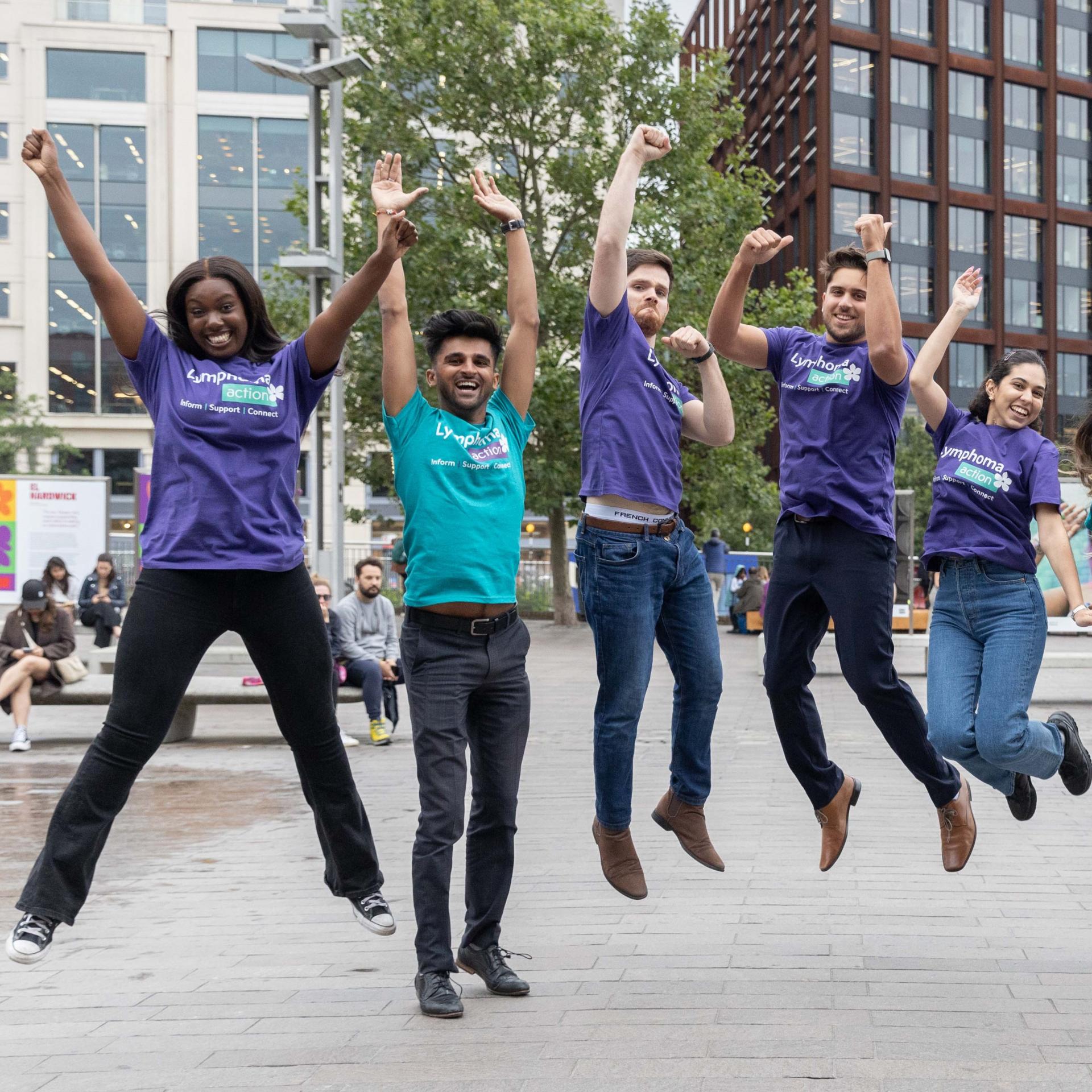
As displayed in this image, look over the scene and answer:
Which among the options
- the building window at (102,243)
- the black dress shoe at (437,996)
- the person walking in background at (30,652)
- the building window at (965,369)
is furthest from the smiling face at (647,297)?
the building window at (965,369)

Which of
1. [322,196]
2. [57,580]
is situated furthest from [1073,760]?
[57,580]

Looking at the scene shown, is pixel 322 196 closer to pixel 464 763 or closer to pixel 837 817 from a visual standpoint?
pixel 837 817

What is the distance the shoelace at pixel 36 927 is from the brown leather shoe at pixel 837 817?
2.64 metres

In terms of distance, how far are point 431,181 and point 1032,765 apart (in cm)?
2782

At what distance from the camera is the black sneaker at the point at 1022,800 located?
533 cm

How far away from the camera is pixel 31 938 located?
3.97 meters

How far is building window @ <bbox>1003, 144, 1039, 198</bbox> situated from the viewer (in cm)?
6562

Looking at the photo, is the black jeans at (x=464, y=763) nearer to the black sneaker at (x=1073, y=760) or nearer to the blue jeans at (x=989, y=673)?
the blue jeans at (x=989, y=673)

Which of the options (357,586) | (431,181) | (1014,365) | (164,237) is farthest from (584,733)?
(164,237)

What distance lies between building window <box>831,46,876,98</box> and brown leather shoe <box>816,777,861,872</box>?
6286cm

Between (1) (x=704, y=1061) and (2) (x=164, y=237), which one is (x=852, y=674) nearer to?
(1) (x=704, y=1061)

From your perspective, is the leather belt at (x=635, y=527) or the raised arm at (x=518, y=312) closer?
the raised arm at (x=518, y=312)

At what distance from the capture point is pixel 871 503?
16.2 ft

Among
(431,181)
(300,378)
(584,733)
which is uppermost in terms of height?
(431,181)
